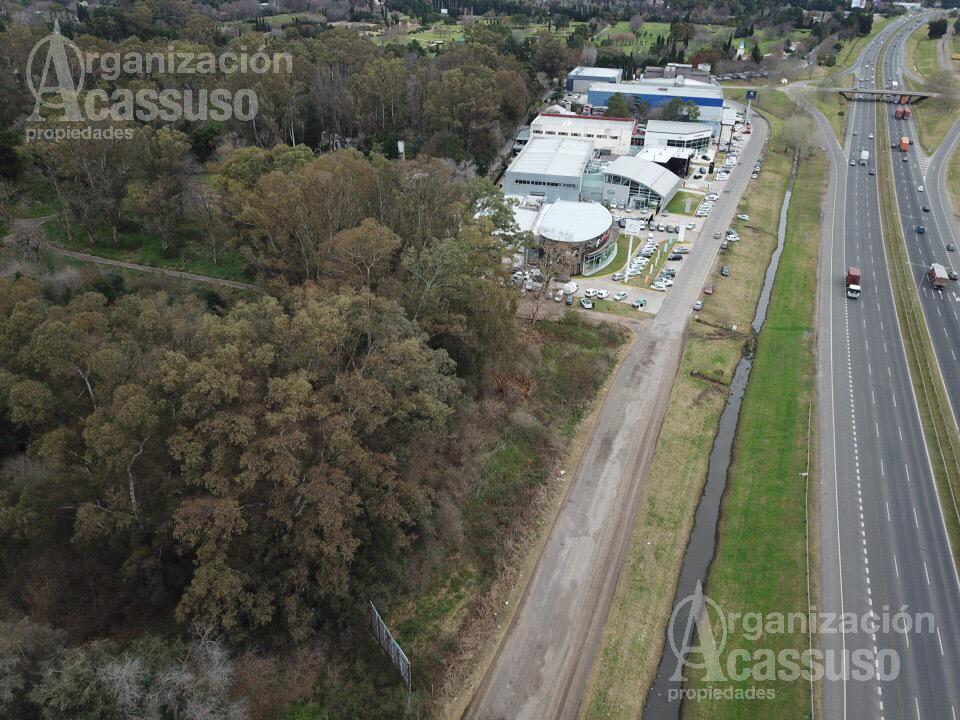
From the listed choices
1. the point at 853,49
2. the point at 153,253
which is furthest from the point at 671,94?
the point at 853,49

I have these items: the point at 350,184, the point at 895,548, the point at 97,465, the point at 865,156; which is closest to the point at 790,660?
the point at 895,548

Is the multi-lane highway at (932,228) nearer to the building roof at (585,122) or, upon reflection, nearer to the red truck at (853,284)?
the red truck at (853,284)

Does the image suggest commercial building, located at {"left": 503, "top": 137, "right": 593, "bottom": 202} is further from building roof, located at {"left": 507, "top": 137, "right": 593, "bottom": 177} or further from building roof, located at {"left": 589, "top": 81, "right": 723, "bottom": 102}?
building roof, located at {"left": 589, "top": 81, "right": 723, "bottom": 102}

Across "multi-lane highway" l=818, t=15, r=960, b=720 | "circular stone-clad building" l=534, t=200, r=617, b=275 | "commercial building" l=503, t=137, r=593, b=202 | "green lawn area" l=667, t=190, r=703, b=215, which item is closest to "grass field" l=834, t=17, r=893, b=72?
"green lawn area" l=667, t=190, r=703, b=215

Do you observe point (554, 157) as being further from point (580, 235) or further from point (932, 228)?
point (932, 228)

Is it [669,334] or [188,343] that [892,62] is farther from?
[188,343]

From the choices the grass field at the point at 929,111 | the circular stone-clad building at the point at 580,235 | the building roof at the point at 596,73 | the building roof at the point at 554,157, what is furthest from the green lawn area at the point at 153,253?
the grass field at the point at 929,111
